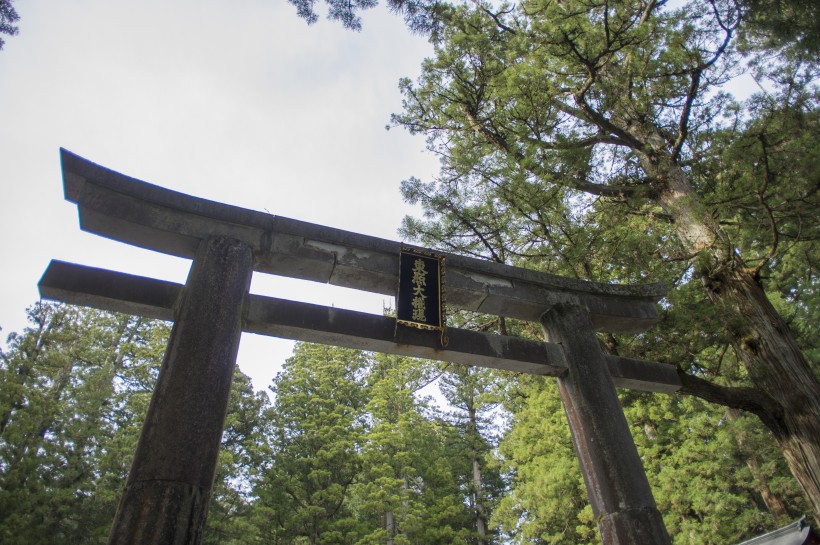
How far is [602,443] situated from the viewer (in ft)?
15.1

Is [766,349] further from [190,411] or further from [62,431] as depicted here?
[62,431]

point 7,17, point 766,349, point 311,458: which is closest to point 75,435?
point 311,458

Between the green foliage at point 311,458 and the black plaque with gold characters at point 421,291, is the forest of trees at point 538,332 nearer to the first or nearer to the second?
the green foliage at point 311,458

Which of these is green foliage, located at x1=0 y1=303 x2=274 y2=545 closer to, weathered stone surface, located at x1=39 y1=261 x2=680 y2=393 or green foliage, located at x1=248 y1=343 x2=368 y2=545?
green foliage, located at x1=248 y1=343 x2=368 y2=545

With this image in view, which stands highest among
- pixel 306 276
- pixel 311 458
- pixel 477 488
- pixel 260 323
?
pixel 477 488

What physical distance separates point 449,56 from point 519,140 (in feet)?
7.96

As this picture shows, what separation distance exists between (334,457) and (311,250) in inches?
425

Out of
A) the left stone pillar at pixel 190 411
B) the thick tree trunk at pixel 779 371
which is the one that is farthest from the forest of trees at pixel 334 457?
the left stone pillar at pixel 190 411

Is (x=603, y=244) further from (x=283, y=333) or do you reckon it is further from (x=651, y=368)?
(x=283, y=333)

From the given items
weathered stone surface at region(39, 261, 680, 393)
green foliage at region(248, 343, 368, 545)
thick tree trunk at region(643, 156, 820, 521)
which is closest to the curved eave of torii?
weathered stone surface at region(39, 261, 680, 393)

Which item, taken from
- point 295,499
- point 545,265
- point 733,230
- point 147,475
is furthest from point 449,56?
point 295,499

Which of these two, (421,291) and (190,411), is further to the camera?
(421,291)

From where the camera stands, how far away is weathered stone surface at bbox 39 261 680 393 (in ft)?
13.1

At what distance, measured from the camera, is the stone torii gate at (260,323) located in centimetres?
337
